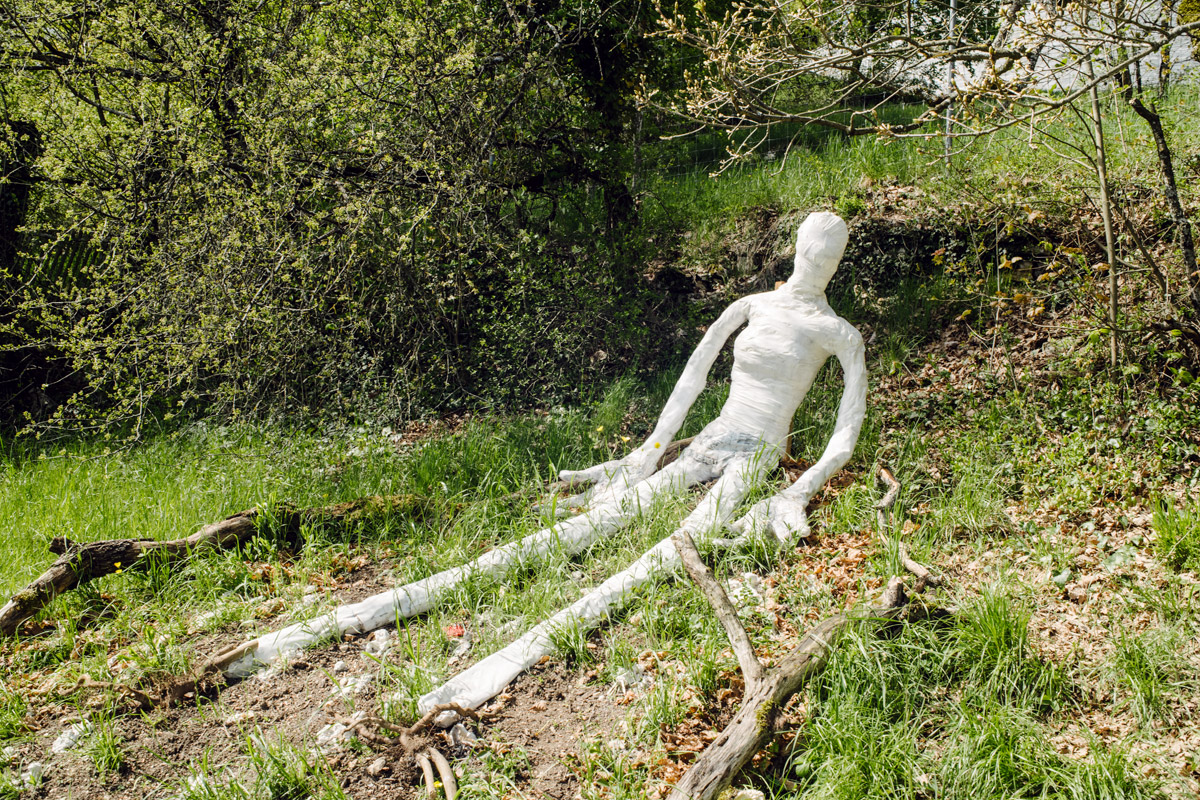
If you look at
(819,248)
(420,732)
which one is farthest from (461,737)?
(819,248)

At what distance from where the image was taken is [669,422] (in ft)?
14.4

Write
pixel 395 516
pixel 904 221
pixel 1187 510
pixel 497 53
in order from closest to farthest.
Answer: pixel 1187 510 < pixel 395 516 < pixel 497 53 < pixel 904 221

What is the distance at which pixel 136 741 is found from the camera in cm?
294

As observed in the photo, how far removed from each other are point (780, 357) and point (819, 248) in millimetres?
603

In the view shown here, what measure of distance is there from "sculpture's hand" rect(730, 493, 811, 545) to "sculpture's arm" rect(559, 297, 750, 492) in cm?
67

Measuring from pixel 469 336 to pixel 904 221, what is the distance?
12.2 feet

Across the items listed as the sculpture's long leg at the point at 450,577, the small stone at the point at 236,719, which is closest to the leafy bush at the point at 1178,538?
the sculpture's long leg at the point at 450,577

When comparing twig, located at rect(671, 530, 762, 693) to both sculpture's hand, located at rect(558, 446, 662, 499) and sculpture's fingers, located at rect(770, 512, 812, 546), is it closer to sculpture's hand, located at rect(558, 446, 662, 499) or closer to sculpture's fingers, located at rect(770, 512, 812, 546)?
sculpture's fingers, located at rect(770, 512, 812, 546)

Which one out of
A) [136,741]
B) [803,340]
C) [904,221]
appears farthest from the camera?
[904,221]

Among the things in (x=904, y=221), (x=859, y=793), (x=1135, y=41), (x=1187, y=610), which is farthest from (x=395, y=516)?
(x=904, y=221)

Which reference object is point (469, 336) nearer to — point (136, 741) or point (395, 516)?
point (395, 516)

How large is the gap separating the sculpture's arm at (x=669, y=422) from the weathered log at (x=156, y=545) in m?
1.08

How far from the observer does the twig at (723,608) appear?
9.08ft

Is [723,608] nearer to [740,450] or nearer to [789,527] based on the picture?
[789,527]
